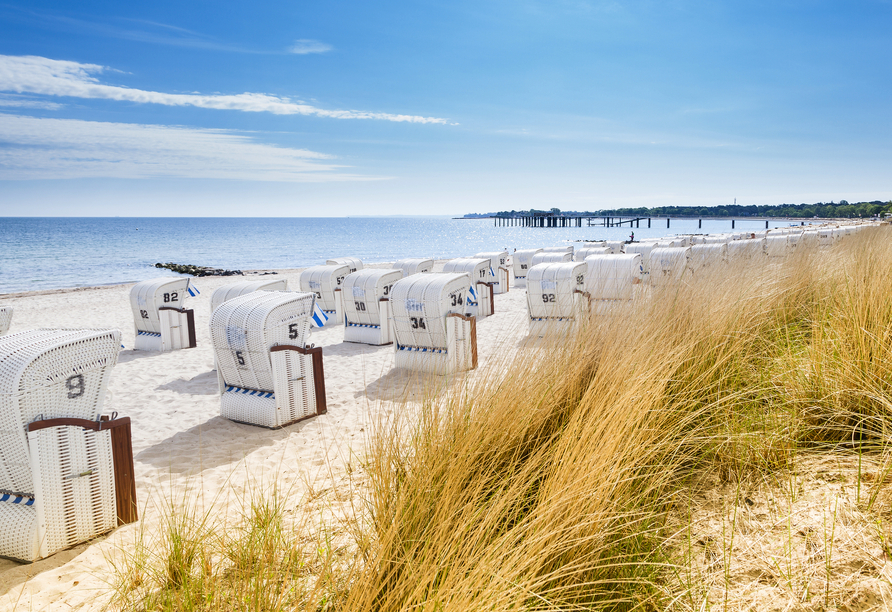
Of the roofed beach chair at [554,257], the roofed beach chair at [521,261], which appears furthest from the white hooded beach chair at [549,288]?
the roofed beach chair at [521,261]

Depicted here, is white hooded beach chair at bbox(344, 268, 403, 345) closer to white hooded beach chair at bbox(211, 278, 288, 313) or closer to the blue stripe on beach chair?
white hooded beach chair at bbox(211, 278, 288, 313)

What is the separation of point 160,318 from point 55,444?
8245 millimetres

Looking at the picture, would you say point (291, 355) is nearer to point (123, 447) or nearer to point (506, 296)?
point (123, 447)

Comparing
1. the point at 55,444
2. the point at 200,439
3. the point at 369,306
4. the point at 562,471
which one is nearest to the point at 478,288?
the point at 369,306

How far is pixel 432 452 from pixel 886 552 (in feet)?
6.36

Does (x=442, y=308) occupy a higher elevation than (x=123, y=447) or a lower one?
higher

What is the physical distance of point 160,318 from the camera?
11320mm

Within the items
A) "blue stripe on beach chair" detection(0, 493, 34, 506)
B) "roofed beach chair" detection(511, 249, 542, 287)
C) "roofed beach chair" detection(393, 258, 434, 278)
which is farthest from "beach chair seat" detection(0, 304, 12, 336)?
"roofed beach chair" detection(511, 249, 542, 287)

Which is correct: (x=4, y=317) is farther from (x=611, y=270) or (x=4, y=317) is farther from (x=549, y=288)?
(x=611, y=270)

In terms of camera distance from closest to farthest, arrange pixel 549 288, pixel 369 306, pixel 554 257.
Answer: pixel 549 288, pixel 369 306, pixel 554 257

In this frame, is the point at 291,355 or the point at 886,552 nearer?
the point at 886,552

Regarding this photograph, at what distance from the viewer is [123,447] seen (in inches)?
168

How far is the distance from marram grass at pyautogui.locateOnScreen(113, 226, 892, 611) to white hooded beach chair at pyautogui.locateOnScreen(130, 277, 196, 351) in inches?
345

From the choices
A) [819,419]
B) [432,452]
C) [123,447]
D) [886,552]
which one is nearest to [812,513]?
[886,552]
